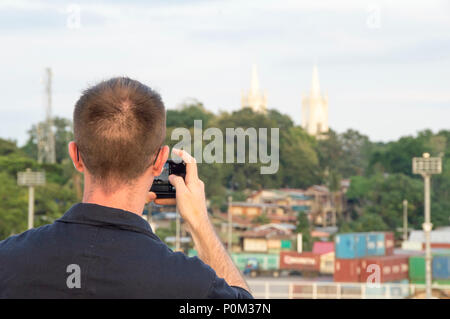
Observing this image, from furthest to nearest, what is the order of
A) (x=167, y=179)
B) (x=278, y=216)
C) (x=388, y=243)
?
(x=278, y=216)
(x=388, y=243)
(x=167, y=179)

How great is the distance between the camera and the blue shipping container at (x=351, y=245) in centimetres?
3453

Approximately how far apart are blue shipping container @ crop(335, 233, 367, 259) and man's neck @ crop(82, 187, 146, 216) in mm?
33170

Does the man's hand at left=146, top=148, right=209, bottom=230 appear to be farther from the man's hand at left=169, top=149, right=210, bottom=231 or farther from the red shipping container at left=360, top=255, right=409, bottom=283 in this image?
the red shipping container at left=360, top=255, right=409, bottom=283

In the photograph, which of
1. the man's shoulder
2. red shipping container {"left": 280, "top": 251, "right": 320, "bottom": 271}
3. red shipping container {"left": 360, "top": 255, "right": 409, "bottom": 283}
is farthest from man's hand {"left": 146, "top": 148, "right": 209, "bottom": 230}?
red shipping container {"left": 280, "top": 251, "right": 320, "bottom": 271}

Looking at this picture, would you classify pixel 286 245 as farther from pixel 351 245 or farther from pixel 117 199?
pixel 117 199

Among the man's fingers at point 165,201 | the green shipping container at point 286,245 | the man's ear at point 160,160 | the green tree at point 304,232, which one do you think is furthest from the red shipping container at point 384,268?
the man's ear at point 160,160

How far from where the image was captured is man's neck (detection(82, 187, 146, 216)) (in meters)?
1.79

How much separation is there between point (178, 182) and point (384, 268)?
33550 mm

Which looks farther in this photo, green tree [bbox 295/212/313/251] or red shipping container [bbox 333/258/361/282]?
green tree [bbox 295/212/313/251]

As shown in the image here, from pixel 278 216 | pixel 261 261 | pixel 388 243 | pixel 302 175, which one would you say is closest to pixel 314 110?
pixel 302 175

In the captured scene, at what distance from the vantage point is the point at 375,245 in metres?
36.1

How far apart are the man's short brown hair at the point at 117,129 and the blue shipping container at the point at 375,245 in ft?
113
